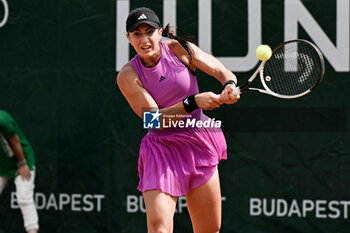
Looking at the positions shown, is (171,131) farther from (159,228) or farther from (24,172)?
(24,172)

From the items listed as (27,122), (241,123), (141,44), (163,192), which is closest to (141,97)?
(141,44)

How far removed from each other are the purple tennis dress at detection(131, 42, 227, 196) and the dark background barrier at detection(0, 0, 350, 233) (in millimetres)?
1400

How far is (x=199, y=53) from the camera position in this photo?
3402mm

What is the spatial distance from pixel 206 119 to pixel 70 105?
177cm

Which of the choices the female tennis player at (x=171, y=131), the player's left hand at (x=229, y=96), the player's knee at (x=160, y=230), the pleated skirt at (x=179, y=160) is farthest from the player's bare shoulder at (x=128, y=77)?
the player's knee at (x=160, y=230)

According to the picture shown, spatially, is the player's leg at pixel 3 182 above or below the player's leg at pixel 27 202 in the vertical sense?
above

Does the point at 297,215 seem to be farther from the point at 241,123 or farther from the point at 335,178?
the point at 241,123

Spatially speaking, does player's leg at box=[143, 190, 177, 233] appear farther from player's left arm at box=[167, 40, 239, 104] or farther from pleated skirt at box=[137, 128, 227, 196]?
player's left arm at box=[167, 40, 239, 104]

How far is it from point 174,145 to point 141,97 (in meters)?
0.31

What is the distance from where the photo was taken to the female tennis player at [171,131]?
3.25 metres

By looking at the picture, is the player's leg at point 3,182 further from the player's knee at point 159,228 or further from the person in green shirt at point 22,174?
the player's knee at point 159,228

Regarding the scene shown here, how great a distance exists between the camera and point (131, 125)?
15.9 ft

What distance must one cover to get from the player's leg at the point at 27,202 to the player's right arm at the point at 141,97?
1.74 metres

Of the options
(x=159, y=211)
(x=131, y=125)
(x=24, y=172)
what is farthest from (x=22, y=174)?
(x=159, y=211)
